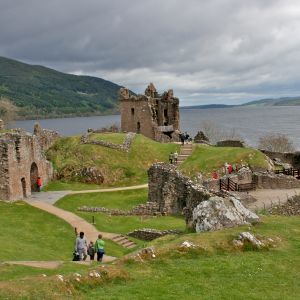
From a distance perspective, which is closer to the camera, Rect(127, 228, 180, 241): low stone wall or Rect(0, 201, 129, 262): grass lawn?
Rect(0, 201, 129, 262): grass lawn

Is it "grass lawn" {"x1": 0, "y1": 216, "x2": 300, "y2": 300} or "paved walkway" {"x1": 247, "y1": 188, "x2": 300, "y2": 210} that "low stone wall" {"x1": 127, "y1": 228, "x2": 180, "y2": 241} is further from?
"grass lawn" {"x1": 0, "y1": 216, "x2": 300, "y2": 300}

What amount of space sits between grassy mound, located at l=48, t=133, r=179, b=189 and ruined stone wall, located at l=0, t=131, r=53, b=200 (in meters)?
4.79

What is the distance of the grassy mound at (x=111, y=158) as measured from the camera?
61906 mm

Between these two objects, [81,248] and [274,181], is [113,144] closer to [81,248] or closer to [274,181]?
[274,181]

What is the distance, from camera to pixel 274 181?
46938 millimetres

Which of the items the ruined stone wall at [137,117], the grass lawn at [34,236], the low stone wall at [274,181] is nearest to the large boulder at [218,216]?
the grass lawn at [34,236]

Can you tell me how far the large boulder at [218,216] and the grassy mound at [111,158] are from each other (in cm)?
3356

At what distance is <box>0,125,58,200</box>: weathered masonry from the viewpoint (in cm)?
4556

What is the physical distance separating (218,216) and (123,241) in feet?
38.0

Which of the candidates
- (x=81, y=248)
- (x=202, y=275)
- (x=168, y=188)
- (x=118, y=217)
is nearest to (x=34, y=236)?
(x=81, y=248)

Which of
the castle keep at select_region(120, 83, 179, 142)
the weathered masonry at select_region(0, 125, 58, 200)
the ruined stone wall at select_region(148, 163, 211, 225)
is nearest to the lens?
the ruined stone wall at select_region(148, 163, 211, 225)

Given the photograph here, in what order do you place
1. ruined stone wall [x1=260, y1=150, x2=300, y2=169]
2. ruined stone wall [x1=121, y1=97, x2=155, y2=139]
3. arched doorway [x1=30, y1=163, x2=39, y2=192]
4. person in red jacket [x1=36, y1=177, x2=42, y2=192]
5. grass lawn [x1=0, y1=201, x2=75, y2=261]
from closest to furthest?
1. grass lawn [x1=0, y1=201, x2=75, y2=261]
2. person in red jacket [x1=36, y1=177, x2=42, y2=192]
3. arched doorway [x1=30, y1=163, x2=39, y2=192]
4. ruined stone wall [x1=260, y1=150, x2=300, y2=169]
5. ruined stone wall [x1=121, y1=97, x2=155, y2=139]

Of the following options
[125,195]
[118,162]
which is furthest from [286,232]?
[118,162]

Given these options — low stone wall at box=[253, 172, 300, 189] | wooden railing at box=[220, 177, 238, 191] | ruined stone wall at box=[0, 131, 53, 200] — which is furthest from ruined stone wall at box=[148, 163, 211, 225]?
ruined stone wall at box=[0, 131, 53, 200]
